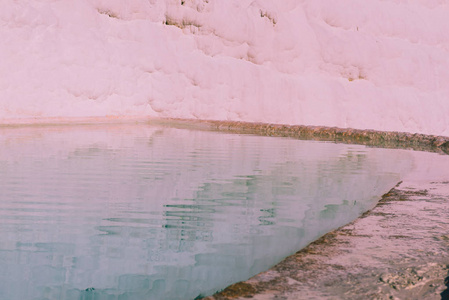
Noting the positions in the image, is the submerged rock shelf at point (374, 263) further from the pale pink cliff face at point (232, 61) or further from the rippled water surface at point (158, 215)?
the pale pink cliff face at point (232, 61)

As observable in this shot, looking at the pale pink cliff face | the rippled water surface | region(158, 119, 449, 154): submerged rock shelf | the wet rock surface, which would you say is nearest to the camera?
the wet rock surface

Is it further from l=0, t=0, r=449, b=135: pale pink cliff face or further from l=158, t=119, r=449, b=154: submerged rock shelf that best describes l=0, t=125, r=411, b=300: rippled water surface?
l=0, t=0, r=449, b=135: pale pink cliff face

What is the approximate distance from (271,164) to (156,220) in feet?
10.6

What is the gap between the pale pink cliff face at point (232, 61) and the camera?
1720cm

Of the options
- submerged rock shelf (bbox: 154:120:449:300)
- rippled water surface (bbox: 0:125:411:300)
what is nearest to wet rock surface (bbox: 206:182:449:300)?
submerged rock shelf (bbox: 154:120:449:300)

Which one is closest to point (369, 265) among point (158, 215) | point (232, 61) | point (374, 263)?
point (374, 263)

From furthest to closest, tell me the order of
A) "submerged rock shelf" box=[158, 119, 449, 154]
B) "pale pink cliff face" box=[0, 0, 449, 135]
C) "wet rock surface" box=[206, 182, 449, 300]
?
"pale pink cliff face" box=[0, 0, 449, 135] < "submerged rock shelf" box=[158, 119, 449, 154] < "wet rock surface" box=[206, 182, 449, 300]

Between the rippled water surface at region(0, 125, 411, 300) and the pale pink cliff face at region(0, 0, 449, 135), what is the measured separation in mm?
9434

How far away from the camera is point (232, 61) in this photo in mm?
21797

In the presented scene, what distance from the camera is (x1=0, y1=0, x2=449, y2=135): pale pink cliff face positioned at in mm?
17203

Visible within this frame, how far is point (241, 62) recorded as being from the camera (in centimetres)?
2198

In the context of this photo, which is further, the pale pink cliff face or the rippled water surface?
the pale pink cliff face

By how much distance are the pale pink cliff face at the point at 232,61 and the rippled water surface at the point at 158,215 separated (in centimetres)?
943

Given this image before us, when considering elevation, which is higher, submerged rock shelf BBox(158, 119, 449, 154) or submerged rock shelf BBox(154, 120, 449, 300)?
submerged rock shelf BBox(158, 119, 449, 154)
